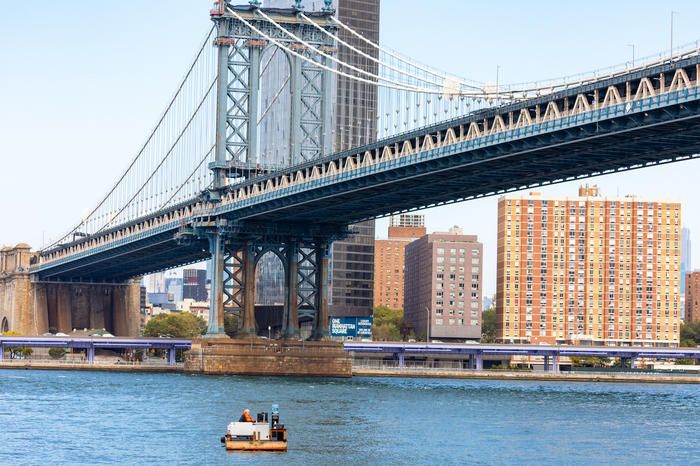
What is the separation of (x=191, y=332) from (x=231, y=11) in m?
88.5

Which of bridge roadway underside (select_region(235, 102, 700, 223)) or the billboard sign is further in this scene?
the billboard sign

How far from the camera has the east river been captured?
5434 cm

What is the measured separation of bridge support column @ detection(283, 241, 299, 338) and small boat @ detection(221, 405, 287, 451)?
188 feet

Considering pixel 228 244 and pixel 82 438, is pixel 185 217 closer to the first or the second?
pixel 228 244

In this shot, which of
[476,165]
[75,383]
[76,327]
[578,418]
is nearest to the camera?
[578,418]

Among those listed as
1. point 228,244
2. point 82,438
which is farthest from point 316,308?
point 82,438

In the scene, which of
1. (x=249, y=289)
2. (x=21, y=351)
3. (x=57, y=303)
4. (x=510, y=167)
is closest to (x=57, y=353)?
(x=21, y=351)

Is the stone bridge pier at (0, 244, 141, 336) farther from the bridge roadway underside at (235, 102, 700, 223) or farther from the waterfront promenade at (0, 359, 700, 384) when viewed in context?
the bridge roadway underside at (235, 102, 700, 223)

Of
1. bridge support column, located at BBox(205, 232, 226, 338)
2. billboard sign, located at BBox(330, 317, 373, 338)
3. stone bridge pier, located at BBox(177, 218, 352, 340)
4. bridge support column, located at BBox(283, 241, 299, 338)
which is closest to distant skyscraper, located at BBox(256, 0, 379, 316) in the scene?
billboard sign, located at BBox(330, 317, 373, 338)

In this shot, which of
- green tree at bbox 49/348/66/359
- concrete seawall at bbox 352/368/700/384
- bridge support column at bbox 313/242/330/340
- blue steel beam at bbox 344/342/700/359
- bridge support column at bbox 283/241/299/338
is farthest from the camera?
green tree at bbox 49/348/66/359

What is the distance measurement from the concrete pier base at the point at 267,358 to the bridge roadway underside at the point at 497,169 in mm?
9906

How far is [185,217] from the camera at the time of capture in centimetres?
11888

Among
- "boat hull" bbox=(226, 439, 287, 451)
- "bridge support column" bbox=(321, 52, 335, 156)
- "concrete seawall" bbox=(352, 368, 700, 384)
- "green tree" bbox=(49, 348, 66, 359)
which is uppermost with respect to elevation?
"bridge support column" bbox=(321, 52, 335, 156)

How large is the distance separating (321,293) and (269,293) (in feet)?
237
